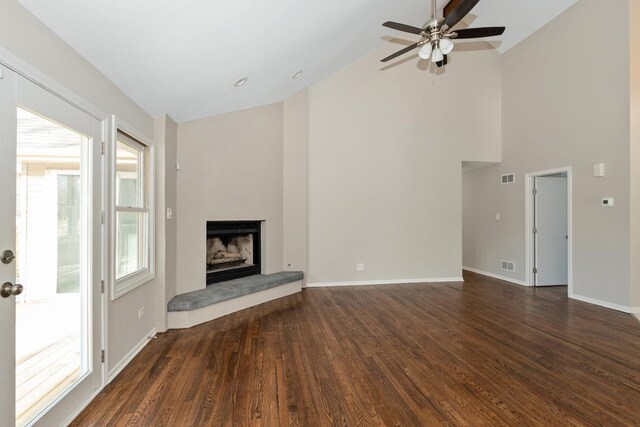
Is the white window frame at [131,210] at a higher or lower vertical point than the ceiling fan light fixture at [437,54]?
lower

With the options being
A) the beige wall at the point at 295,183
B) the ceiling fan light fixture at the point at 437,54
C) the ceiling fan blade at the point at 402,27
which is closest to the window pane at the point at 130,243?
the beige wall at the point at 295,183

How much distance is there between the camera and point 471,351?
2.79 metres

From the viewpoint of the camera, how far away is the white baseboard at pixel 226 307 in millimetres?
3344

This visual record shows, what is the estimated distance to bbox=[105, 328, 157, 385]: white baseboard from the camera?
2338 millimetres

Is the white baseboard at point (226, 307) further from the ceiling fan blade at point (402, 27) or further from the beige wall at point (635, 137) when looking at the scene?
the beige wall at point (635, 137)

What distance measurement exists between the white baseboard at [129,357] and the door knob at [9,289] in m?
1.19

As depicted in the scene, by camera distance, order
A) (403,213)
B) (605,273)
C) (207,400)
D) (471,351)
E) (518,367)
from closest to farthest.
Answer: (207,400) → (518,367) → (471,351) → (605,273) → (403,213)

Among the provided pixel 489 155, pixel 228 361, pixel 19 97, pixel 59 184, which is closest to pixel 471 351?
pixel 228 361

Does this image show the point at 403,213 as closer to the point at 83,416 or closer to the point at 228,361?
the point at 228,361

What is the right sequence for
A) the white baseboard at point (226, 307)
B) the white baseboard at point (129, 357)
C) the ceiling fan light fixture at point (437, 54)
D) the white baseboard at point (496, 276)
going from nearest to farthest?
the white baseboard at point (129, 357) → the white baseboard at point (226, 307) → the ceiling fan light fixture at point (437, 54) → the white baseboard at point (496, 276)

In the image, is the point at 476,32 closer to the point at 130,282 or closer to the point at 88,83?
the point at 88,83

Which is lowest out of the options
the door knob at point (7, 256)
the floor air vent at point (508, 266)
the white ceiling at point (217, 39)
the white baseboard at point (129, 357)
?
the white baseboard at point (129, 357)

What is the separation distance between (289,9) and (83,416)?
3.37 m

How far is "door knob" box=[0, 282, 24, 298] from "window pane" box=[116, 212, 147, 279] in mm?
1072
